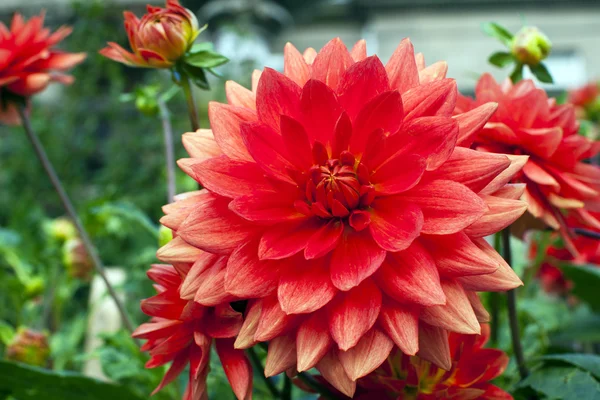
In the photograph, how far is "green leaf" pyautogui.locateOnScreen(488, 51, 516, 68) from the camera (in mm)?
→ 604

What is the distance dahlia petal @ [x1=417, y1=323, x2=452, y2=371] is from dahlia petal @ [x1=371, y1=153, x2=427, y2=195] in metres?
0.08

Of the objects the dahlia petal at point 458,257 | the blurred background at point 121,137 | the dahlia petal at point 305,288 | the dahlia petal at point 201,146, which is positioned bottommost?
the blurred background at point 121,137

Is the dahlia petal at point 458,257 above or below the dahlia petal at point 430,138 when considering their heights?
below

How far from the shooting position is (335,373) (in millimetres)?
341

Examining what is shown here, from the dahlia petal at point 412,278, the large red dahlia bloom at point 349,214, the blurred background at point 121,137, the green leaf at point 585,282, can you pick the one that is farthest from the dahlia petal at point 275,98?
the green leaf at point 585,282

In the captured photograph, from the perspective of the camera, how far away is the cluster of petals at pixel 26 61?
2.13 ft

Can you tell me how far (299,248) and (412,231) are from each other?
2.6 inches

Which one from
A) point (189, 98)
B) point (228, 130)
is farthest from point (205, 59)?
point (228, 130)

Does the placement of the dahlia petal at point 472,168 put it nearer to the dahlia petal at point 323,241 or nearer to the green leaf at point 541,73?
the dahlia petal at point 323,241

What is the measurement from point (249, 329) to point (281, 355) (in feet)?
0.08

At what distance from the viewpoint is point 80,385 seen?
0.55 metres

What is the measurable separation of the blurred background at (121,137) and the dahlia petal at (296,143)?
251mm

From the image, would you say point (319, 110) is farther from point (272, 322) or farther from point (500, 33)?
point (500, 33)

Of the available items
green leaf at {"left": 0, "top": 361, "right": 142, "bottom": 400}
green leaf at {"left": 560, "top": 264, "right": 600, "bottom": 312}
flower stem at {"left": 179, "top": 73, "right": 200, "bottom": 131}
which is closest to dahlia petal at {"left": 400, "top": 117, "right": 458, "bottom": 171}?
flower stem at {"left": 179, "top": 73, "right": 200, "bottom": 131}
